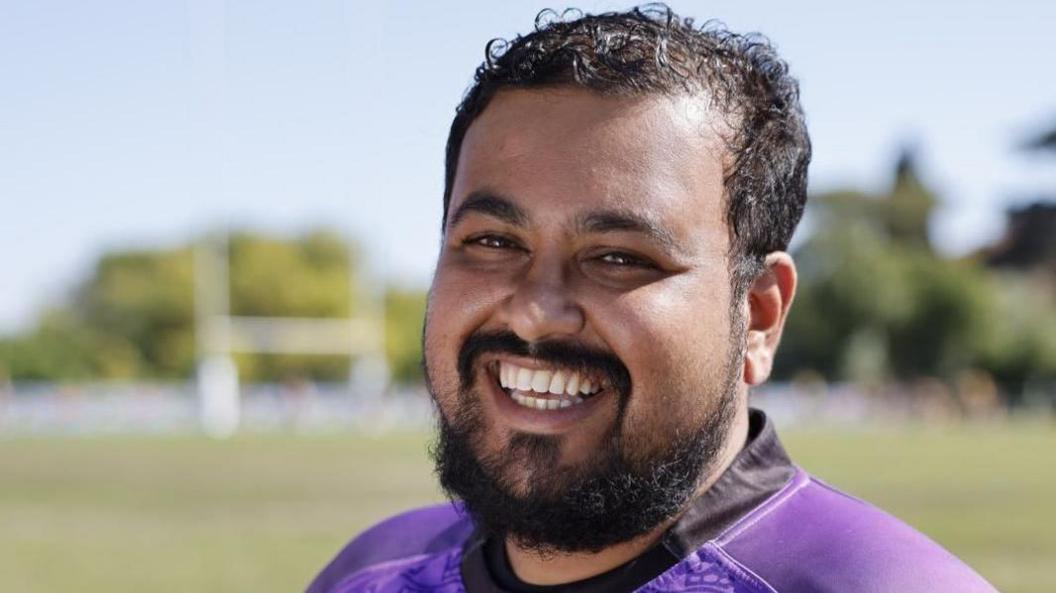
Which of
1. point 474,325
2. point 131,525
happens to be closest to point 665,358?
point 474,325

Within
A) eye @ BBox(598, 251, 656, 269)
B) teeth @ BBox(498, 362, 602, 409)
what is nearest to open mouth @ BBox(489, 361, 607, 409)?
teeth @ BBox(498, 362, 602, 409)

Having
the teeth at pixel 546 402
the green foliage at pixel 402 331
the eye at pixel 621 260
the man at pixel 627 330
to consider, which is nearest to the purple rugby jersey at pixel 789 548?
the man at pixel 627 330

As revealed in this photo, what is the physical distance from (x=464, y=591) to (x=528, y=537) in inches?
9.9

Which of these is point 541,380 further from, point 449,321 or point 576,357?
point 449,321

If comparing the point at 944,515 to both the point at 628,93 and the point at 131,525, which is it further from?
the point at 628,93

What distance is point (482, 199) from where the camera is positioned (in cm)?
198

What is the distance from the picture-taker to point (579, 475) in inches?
74.2

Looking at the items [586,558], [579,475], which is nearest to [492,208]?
[579,475]

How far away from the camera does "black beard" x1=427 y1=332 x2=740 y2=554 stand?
6.17ft

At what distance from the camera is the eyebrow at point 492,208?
1930 millimetres

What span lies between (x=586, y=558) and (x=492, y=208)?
20.7 inches

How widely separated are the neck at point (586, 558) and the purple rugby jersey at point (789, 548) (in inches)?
1.0

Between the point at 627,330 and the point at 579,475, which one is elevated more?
the point at 627,330

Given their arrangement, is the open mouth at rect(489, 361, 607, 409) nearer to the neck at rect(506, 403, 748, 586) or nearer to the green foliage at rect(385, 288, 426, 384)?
the neck at rect(506, 403, 748, 586)
